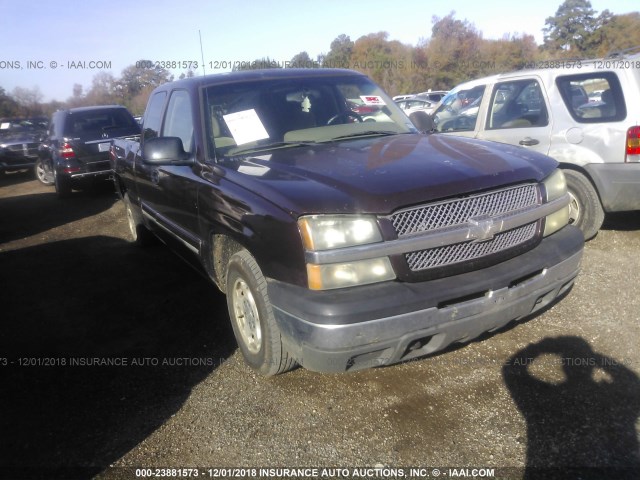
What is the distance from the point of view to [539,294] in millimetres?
2777

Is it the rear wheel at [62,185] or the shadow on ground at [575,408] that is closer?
the shadow on ground at [575,408]

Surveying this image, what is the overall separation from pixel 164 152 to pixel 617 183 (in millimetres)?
3942

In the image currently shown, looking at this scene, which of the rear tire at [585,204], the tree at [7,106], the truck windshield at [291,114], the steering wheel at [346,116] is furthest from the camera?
the tree at [7,106]

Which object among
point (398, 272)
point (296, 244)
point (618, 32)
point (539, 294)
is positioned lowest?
point (539, 294)

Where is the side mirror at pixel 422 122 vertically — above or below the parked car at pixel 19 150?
above

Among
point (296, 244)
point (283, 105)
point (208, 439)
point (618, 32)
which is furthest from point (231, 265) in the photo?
point (618, 32)

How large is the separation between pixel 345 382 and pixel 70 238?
17.8ft

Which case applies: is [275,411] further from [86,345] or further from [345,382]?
[86,345]

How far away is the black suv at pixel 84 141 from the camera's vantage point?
972 cm

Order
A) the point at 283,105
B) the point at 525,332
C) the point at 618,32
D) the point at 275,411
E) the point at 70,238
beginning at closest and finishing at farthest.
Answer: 1. the point at 275,411
2. the point at 525,332
3. the point at 283,105
4. the point at 70,238
5. the point at 618,32

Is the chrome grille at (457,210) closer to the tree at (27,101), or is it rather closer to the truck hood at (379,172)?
the truck hood at (379,172)

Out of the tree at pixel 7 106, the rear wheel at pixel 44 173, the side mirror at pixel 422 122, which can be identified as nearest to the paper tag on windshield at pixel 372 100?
the side mirror at pixel 422 122

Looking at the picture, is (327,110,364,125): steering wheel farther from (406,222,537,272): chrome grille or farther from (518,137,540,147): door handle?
(518,137,540,147): door handle

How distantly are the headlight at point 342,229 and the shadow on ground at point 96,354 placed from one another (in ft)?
4.55
